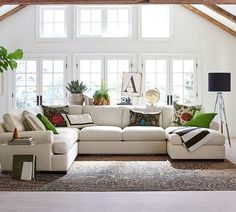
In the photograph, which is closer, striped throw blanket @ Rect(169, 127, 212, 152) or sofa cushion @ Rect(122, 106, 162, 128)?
striped throw blanket @ Rect(169, 127, 212, 152)

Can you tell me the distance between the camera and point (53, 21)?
938 centimetres

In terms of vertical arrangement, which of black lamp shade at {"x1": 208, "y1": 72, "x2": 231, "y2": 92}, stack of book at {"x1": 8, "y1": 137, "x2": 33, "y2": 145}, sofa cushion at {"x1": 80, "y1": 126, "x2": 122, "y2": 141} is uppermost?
black lamp shade at {"x1": 208, "y1": 72, "x2": 231, "y2": 92}

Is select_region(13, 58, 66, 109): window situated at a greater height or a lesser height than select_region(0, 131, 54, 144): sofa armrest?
greater

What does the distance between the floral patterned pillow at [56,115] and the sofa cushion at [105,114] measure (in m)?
0.51

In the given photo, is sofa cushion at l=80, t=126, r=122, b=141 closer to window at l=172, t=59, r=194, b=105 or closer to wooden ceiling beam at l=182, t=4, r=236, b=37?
window at l=172, t=59, r=194, b=105

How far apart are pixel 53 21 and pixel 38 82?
1588 millimetres

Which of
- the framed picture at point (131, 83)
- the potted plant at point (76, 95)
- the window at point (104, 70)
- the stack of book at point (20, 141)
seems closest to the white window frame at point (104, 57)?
the window at point (104, 70)

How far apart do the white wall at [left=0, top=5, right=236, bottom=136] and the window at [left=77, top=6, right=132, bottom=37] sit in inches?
11.2

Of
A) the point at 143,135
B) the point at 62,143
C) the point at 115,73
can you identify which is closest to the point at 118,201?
the point at 62,143

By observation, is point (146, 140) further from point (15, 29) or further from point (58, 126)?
point (15, 29)

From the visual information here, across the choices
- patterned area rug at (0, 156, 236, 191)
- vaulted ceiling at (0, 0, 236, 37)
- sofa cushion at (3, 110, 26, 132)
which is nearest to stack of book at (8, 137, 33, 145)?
sofa cushion at (3, 110, 26, 132)

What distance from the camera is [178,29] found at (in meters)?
9.19

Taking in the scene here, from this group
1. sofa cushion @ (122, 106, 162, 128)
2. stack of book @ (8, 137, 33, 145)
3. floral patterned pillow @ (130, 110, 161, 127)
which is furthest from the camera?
sofa cushion @ (122, 106, 162, 128)

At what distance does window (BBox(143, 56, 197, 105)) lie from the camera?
921 centimetres
